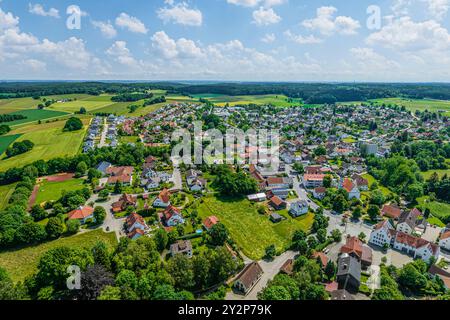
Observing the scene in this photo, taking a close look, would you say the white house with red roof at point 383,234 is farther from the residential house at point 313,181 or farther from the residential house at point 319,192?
the residential house at point 313,181

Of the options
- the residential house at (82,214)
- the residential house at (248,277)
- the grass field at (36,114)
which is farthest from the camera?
the grass field at (36,114)

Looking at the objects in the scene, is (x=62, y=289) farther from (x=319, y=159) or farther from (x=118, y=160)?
(x=319, y=159)

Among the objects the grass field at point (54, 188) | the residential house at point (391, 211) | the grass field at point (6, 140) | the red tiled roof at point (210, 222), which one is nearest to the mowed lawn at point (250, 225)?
Result: the red tiled roof at point (210, 222)

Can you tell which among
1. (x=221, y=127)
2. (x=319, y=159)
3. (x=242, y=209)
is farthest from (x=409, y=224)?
(x=221, y=127)

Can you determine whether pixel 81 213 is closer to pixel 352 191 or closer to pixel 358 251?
pixel 358 251

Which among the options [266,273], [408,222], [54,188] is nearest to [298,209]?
[408,222]

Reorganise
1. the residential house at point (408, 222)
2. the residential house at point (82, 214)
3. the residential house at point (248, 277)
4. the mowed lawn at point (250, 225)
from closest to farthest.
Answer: the residential house at point (248, 277)
the mowed lawn at point (250, 225)
the residential house at point (408, 222)
the residential house at point (82, 214)

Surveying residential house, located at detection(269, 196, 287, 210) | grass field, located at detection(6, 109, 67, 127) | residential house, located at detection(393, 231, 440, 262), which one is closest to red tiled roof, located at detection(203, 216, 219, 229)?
residential house, located at detection(269, 196, 287, 210)
